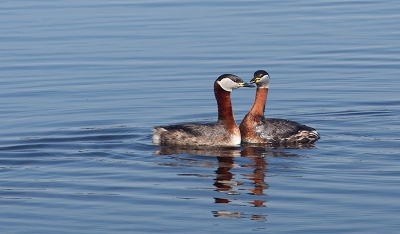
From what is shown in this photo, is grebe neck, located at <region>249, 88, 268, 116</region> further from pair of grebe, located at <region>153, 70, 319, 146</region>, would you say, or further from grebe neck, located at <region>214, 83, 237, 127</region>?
grebe neck, located at <region>214, 83, 237, 127</region>

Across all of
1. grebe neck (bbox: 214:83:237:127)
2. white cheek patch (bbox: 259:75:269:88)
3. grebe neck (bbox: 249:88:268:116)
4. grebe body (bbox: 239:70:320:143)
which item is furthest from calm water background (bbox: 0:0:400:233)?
white cheek patch (bbox: 259:75:269:88)

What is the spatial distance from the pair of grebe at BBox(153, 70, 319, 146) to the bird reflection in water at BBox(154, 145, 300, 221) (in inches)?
7.2

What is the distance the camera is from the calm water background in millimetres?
11453

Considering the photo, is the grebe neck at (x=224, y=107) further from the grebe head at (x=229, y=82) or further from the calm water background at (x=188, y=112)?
the calm water background at (x=188, y=112)

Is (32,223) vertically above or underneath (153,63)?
underneath

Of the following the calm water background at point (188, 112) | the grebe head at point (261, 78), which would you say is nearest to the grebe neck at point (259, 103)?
the grebe head at point (261, 78)

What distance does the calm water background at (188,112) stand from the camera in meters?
11.5

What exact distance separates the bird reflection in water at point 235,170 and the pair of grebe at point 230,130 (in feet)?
0.60

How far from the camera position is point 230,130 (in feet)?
52.2

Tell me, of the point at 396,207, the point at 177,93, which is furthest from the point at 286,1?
the point at 396,207

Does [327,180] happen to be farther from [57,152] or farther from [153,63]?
[153,63]

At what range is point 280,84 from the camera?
20672mm

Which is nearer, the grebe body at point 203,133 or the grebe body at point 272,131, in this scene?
the grebe body at point 203,133

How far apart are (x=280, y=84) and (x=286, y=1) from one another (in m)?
Answer: 12.7
